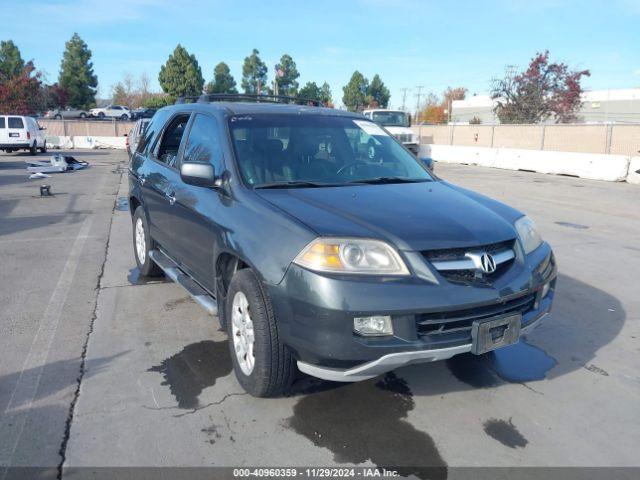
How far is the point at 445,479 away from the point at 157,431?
1.60 meters

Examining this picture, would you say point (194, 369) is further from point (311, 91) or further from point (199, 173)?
point (311, 91)

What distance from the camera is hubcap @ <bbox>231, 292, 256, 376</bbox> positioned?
3.37 m

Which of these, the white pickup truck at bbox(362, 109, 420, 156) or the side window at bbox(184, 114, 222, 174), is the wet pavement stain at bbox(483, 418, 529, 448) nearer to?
the side window at bbox(184, 114, 222, 174)

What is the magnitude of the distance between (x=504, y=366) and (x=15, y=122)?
24905 millimetres

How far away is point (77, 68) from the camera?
6175 cm

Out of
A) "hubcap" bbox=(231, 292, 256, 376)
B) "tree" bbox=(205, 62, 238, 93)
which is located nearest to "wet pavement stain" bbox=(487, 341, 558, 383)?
"hubcap" bbox=(231, 292, 256, 376)

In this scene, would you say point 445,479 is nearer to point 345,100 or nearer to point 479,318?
point 479,318

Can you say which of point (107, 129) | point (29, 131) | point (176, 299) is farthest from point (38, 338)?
point (107, 129)

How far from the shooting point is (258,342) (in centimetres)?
317

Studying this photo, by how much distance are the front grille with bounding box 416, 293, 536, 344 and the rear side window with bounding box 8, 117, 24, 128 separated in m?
25.1

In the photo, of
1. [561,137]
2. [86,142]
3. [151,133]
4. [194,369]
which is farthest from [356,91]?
[194,369]

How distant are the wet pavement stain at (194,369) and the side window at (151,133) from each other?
251 cm

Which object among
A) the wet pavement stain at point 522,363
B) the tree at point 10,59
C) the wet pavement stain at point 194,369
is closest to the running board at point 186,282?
the wet pavement stain at point 194,369

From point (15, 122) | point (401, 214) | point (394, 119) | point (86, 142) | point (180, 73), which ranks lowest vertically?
point (86, 142)
